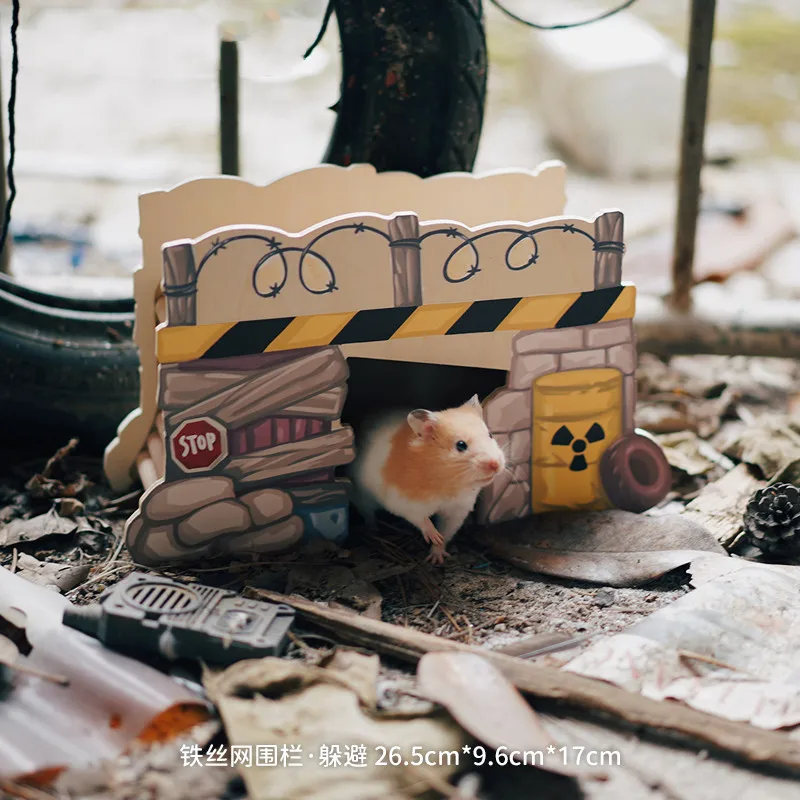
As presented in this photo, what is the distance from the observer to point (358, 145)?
3453 millimetres

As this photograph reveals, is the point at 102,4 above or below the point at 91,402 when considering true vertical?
above

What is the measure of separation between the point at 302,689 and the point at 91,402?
1655 millimetres

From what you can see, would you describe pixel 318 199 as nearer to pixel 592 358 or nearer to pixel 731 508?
pixel 592 358

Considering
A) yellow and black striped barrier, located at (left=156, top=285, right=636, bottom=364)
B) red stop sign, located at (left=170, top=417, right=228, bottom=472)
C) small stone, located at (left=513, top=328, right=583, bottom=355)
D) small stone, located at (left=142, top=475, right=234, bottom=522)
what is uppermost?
yellow and black striped barrier, located at (left=156, top=285, right=636, bottom=364)

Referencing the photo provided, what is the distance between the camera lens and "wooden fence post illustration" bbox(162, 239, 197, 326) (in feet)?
8.14

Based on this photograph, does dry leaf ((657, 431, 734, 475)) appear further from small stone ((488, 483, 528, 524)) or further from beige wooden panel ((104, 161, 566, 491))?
beige wooden panel ((104, 161, 566, 491))

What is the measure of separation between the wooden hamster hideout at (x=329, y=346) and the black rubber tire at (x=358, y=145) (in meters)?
0.29

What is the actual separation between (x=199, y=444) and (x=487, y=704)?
1.08 meters

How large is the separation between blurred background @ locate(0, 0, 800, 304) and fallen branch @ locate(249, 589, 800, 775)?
141 inches

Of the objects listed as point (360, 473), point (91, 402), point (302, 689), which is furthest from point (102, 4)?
point (302, 689)

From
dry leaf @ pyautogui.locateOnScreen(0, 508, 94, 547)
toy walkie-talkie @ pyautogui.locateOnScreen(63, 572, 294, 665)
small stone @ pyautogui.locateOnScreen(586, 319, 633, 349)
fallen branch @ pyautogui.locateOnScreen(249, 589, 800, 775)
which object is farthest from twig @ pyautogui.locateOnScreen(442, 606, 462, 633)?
dry leaf @ pyautogui.locateOnScreen(0, 508, 94, 547)

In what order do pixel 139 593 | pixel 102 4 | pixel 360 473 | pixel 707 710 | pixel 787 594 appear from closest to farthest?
pixel 707 710
pixel 139 593
pixel 787 594
pixel 360 473
pixel 102 4

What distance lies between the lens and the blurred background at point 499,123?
6.16 m

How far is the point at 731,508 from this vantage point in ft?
10.2
